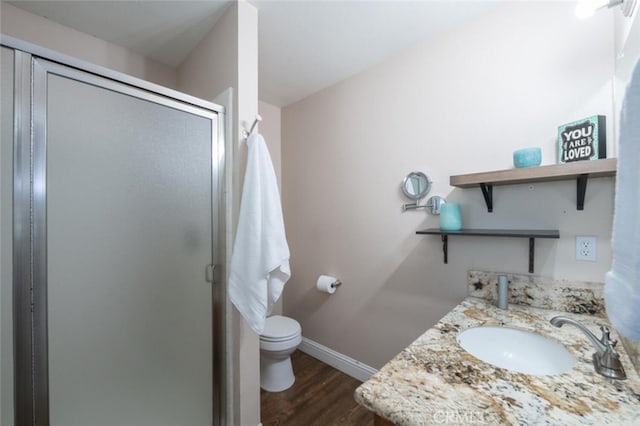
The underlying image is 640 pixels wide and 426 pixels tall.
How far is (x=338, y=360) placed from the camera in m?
1.98

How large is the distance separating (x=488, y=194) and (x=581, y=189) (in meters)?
0.33

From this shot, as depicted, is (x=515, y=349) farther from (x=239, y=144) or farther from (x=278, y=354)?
(x=239, y=144)

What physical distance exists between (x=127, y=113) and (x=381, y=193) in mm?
1481

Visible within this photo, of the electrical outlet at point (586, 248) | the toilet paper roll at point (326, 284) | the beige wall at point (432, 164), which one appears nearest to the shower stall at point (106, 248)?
the toilet paper roll at point (326, 284)

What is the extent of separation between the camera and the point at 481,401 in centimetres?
59

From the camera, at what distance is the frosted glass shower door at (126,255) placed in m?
0.95

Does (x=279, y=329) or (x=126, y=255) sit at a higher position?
(x=126, y=255)

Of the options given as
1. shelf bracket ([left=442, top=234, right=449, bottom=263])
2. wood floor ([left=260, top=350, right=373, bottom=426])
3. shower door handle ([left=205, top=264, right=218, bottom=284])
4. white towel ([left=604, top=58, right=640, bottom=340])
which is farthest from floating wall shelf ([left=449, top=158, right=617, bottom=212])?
wood floor ([left=260, top=350, right=373, bottom=426])

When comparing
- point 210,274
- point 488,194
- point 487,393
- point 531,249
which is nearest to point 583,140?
point 488,194

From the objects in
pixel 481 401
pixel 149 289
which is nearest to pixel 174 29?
pixel 149 289

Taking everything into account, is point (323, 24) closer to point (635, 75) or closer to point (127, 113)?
point (127, 113)

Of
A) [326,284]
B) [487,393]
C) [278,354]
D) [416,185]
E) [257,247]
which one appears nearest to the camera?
[487,393]

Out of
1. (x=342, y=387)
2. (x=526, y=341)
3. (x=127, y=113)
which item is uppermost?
(x=127, y=113)

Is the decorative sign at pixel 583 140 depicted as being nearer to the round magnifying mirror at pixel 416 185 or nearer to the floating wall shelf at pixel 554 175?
the floating wall shelf at pixel 554 175
